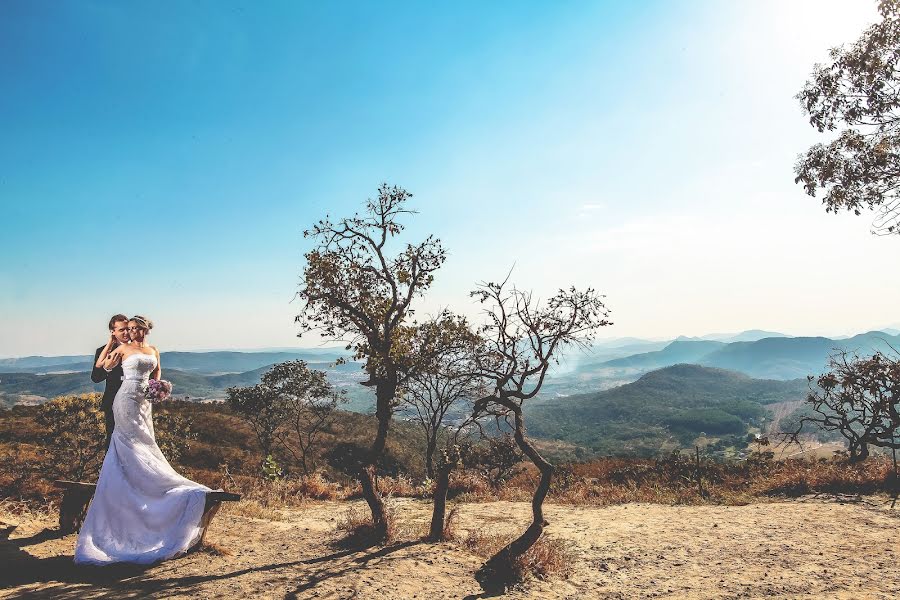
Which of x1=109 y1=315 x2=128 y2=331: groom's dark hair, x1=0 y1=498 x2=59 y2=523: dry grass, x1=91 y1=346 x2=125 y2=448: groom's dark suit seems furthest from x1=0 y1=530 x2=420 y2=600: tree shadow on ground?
x1=109 y1=315 x2=128 y2=331: groom's dark hair

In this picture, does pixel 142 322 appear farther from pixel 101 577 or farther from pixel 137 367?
pixel 101 577

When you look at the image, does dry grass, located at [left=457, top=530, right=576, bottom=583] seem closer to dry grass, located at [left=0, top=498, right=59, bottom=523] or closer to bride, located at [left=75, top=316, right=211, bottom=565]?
bride, located at [left=75, top=316, right=211, bottom=565]

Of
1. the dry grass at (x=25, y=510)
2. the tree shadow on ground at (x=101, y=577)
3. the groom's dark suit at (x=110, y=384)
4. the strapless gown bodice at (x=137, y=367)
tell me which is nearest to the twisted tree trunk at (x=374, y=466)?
the tree shadow on ground at (x=101, y=577)

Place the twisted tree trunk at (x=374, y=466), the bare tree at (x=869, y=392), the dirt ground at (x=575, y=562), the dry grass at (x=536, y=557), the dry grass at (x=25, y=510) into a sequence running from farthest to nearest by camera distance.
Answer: the bare tree at (x=869, y=392) < the twisted tree trunk at (x=374, y=466) < the dry grass at (x=25, y=510) < the dry grass at (x=536, y=557) < the dirt ground at (x=575, y=562)

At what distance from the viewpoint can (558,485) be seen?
58.4ft

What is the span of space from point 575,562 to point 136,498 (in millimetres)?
8013

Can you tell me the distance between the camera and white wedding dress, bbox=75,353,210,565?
669cm

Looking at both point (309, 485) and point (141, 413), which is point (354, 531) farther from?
point (309, 485)

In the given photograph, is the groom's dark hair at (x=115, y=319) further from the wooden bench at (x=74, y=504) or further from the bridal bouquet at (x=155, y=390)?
the wooden bench at (x=74, y=504)

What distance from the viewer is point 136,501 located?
271 inches

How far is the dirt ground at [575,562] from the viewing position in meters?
6.41

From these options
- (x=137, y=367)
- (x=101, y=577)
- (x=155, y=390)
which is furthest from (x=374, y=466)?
(x=137, y=367)

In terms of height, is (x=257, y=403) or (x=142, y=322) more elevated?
(x=142, y=322)

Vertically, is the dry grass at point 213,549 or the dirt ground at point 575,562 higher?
the dry grass at point 213,549
